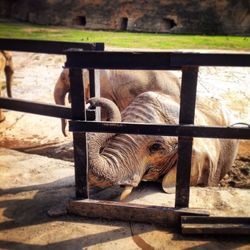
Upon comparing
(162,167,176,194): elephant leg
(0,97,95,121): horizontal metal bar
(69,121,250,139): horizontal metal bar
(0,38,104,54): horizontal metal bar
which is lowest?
(162,167,176,194): elephant leg

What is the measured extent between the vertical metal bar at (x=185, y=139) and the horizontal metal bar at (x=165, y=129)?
0.26ft

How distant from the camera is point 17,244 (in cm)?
341

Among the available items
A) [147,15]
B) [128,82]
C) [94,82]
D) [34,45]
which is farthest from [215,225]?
[147,15]

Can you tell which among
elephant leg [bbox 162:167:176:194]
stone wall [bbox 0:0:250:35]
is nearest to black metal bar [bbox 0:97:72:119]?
elephant leg [bbox 162:167:176:194]

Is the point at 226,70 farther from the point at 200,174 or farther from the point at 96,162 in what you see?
the point at 96,162

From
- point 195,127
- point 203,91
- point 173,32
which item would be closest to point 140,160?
point 195,127

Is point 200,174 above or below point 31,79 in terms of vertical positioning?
above

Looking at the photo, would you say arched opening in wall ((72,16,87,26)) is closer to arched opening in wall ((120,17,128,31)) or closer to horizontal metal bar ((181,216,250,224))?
arched opening in wall ((120,17,128,31))

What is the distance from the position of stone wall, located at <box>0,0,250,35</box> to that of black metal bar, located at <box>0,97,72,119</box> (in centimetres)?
2092

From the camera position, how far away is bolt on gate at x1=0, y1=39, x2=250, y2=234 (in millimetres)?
3285

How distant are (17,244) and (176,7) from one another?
23417mm

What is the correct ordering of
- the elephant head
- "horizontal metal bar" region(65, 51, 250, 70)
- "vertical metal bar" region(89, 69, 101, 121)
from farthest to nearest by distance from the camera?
"vertical metal bar" region(89, 69, 101, 121)
the elephant head
"horizontal metal bar" region(65, 51, 250, 70)

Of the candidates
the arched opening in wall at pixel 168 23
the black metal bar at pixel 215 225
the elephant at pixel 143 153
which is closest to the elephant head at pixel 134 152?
the elephant at pixel 143 153

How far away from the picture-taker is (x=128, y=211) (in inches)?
146
